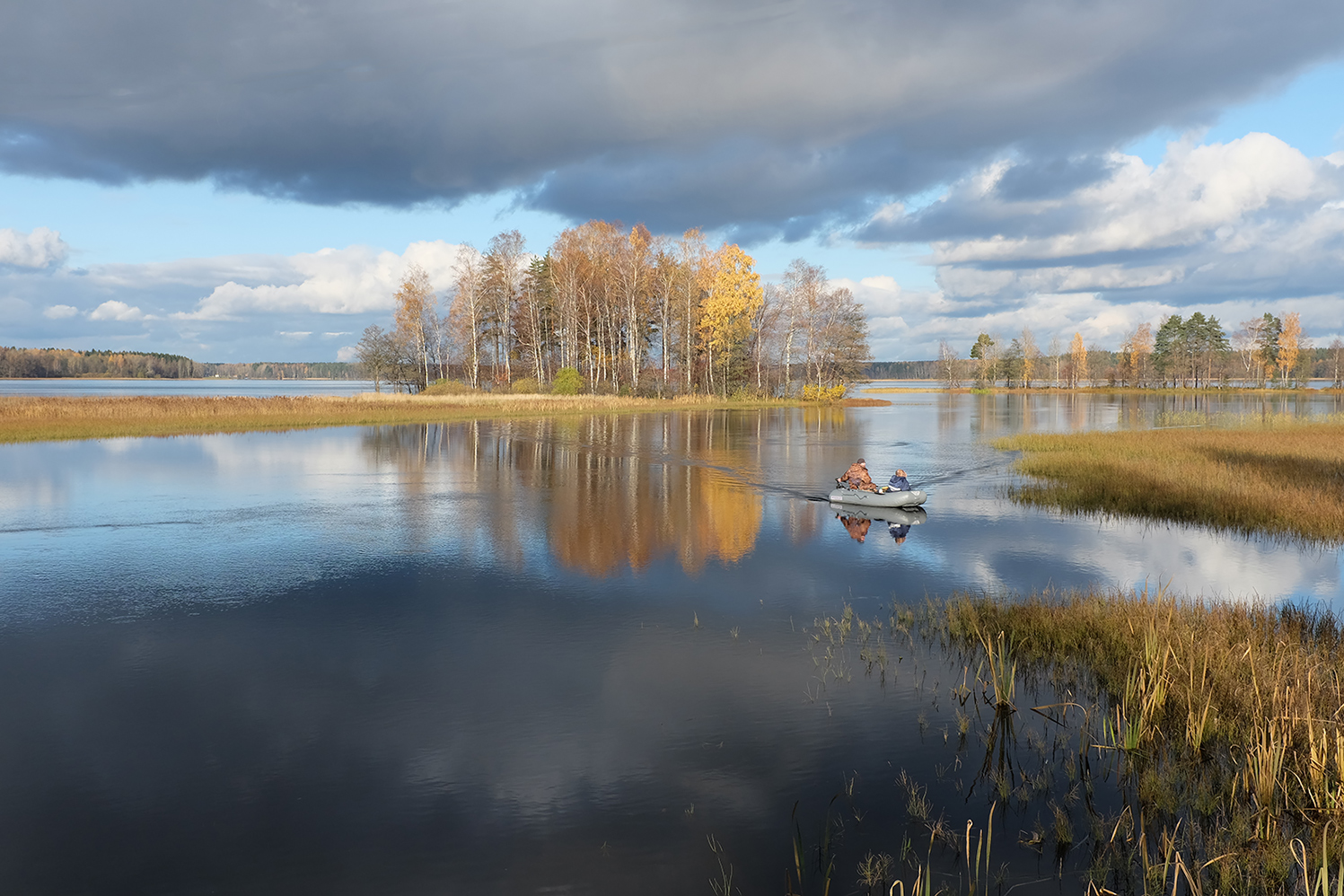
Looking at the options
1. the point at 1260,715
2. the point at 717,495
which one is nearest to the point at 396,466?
the point at 717,495

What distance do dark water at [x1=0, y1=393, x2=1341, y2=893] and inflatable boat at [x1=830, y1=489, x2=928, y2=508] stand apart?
1016 millimetres

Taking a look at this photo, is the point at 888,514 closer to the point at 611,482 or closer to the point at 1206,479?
the point at 611,482

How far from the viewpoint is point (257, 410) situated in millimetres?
57094

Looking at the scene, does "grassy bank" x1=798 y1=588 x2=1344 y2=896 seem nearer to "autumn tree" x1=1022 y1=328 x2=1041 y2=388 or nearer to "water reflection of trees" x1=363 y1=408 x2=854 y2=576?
"water reflection of trees" x1=363 y1=408 x2=854 y2=576

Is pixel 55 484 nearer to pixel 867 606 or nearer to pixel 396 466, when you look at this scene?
pixel 396 466

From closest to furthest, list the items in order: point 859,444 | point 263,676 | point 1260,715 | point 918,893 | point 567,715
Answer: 1. point 918,893
2. point 1260,715
3. point 567,715
4. point 263,676
5. point 859,444

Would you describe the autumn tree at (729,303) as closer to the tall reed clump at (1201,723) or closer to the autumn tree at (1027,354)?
the tall reed clump at (1201,723)

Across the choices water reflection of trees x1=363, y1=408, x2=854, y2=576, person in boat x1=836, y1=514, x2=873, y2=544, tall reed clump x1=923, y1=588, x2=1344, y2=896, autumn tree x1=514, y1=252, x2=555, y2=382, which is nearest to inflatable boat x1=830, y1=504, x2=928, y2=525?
person in boat x1=836, y1=514, x2=873, y2=544

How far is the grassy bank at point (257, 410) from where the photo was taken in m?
44.5

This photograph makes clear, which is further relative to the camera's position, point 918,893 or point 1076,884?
point 1076,884

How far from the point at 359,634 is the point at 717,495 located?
14.6 metres

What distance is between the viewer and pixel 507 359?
81875 millimetres

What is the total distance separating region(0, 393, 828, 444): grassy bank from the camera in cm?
4450

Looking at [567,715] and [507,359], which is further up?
[507,359]
